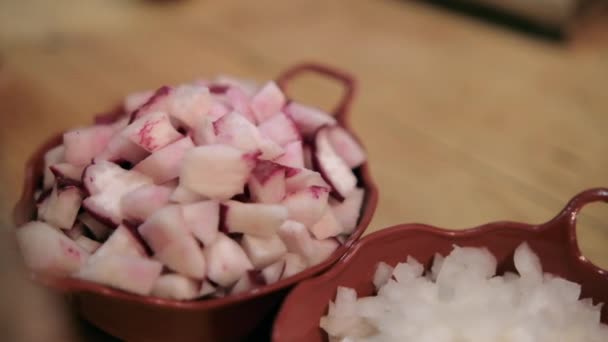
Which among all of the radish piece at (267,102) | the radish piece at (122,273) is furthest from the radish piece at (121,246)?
the radish piece at (267,102)

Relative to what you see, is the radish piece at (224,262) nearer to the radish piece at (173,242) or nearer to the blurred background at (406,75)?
the radish piece at (173,242)

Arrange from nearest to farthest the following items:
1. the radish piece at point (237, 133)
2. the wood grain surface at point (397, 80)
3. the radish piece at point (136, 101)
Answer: the radish piece at point (237, 133) → the radish piece at point (136, 101) → the wood grain surface at point (397, 80)

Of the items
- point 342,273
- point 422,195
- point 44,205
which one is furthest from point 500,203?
point 44,205

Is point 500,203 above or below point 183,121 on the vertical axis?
below

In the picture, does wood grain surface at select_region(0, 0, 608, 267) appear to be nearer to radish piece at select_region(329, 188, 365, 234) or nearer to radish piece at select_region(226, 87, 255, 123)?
radish piece at select_region(329, 188, 365, 234)

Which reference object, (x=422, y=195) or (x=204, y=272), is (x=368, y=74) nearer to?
(x=422, y=195)

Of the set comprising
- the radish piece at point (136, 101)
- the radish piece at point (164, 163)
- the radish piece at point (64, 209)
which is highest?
the radish piece at point (136, 101)
